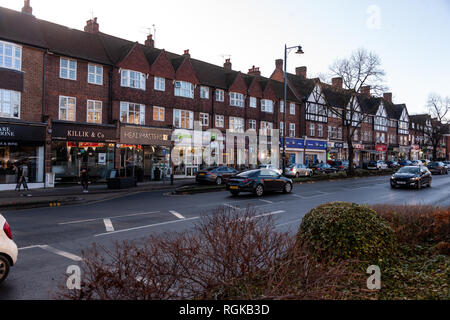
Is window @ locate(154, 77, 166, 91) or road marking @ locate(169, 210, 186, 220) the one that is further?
window @ locate(154, 77, 166, 91)

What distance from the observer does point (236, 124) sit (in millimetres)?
39312

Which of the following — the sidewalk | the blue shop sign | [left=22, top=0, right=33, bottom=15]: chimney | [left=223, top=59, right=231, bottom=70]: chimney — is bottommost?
the sidewalk

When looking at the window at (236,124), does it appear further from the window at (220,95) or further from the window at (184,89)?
the window at (184,89)

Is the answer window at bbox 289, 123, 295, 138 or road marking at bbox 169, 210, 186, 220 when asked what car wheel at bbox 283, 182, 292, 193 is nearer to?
road marking at bbox 169, 210, 186, 220

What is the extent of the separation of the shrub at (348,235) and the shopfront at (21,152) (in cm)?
2222

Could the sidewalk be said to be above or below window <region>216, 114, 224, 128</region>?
below

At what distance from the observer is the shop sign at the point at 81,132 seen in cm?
2447

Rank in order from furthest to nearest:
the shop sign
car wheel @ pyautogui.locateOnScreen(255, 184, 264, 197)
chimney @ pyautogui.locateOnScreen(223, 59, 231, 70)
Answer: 1. chimney @ pyautogui.locateOnScreen(223, 59, 231, 70)
2. the shop sign
3. car wheel @ pyautogui.locateOnScreen(255, 184, 264, 197)

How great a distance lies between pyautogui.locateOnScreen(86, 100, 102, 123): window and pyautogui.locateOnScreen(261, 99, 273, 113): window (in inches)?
847

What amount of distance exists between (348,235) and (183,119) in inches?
1158

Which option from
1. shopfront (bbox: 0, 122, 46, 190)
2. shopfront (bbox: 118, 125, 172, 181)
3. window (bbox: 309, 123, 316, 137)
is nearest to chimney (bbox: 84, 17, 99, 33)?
shopfront (bbox: 118, 125, 172, 181)

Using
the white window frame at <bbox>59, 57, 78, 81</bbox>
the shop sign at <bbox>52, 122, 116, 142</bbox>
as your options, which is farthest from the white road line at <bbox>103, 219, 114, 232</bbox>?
the white window frame at <bbox>59, 57, 78, 81</bbox>

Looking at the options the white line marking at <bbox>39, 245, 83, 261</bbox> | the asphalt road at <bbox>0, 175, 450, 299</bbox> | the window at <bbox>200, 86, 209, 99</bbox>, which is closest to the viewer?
the asphalt road at <bbox>0, 175, 450, 299</bbox>

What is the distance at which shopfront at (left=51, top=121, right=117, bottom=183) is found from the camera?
24.8 m
